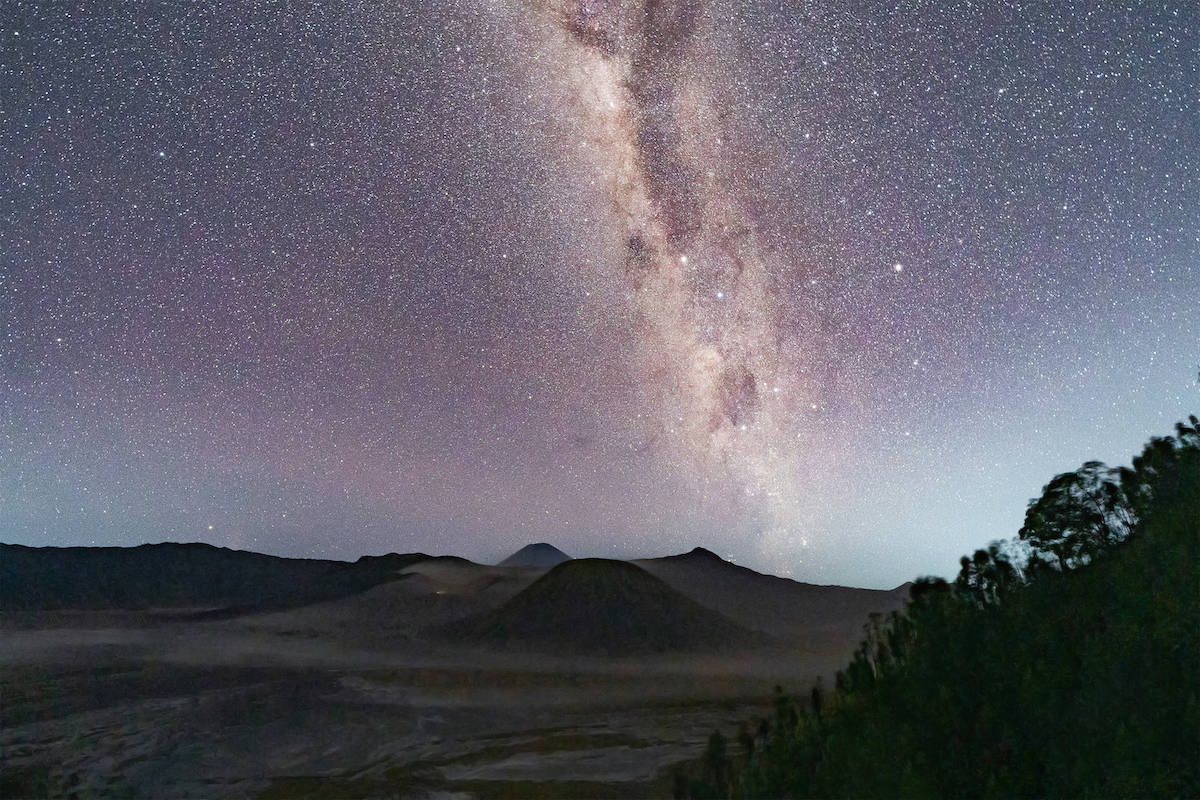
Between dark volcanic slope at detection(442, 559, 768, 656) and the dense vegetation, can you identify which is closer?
Result: the dense vegetation

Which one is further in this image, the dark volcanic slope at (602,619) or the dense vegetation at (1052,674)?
the dark volcanic slope at (602,619)

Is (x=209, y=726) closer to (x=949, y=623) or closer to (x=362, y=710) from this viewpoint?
(x=362, y=710)

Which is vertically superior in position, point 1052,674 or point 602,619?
point 602,619

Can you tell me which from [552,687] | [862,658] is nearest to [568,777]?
[862,658]

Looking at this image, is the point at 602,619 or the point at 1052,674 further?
the point at 602,619

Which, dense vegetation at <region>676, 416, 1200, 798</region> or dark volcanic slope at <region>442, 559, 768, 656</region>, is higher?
dark volcanic slope at <region>442, 559, 768, 656</region>
